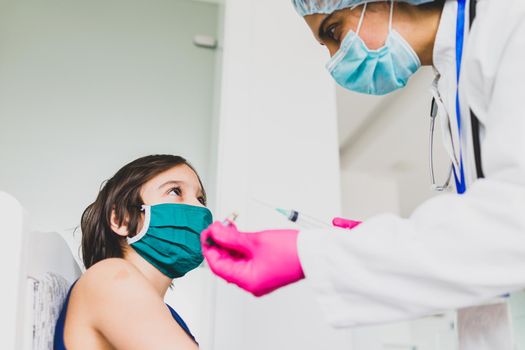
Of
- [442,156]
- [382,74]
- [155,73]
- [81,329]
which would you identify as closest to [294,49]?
[155,73]

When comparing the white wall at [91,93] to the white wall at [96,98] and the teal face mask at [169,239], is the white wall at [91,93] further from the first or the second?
the teal face mask at [169,239]

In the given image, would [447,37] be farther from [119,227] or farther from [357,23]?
[119,227]

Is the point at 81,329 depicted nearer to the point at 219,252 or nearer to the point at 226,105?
the point at 219,252

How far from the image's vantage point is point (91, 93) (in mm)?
1605

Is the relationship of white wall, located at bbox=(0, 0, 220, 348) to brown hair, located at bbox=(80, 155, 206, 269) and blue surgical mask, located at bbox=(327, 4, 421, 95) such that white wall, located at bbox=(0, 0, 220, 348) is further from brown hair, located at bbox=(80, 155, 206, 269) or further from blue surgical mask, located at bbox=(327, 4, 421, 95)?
blue surgical mask, located at bbox=(327, 4, 421, 95)

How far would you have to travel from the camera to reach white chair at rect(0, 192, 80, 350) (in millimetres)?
729

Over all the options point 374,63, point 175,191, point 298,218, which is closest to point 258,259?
point 298,218

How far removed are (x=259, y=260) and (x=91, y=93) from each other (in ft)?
3.66

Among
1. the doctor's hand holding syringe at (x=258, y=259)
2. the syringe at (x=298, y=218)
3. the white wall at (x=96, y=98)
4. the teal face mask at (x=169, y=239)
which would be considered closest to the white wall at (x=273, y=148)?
the white wall at (x=96, y=98)

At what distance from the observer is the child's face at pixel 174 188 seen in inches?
49.9

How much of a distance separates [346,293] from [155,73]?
1.23 meters

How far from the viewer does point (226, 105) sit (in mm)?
1760

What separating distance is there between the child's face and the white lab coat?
64 cm

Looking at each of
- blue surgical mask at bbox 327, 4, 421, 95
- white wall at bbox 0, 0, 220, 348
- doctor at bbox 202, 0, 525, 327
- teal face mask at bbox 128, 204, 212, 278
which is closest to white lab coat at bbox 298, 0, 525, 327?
doctor at bbox 202, 0, 525, 327
